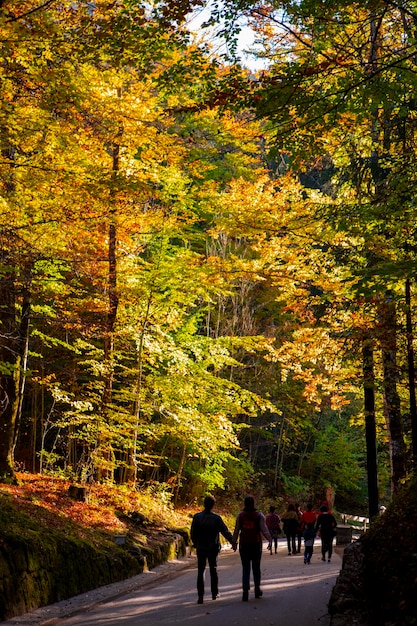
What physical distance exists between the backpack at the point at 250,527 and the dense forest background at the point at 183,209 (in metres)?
4.18

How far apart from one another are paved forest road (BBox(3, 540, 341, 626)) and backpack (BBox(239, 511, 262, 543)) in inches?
35.9

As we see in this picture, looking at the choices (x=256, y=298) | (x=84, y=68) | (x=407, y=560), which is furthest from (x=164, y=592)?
(x=256, y=298)

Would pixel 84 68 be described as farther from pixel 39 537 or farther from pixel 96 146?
pixel 39 537

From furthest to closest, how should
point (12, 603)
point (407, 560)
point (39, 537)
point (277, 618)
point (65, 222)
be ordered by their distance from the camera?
point (65, 222), point (39, 537), point (12, 603), point (277, 618), point (407, 560)

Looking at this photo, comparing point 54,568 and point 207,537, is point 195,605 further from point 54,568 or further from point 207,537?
point 54,568

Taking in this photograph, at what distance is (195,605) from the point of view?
953 centimetres

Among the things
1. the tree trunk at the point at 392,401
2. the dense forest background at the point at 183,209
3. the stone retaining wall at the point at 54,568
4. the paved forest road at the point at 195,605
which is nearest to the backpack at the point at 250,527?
the paved forest road at the point at 195,605

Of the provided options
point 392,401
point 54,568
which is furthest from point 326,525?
point 54,568

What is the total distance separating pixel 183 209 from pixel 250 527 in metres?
10.6

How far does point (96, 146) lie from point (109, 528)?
9.76 m

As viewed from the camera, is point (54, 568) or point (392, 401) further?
point (392, 401)

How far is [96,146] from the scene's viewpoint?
52.5 ft

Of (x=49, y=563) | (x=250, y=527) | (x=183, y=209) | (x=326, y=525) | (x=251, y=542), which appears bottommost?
(x=326, y=525)

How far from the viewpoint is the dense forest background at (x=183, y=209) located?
7.39 meters
